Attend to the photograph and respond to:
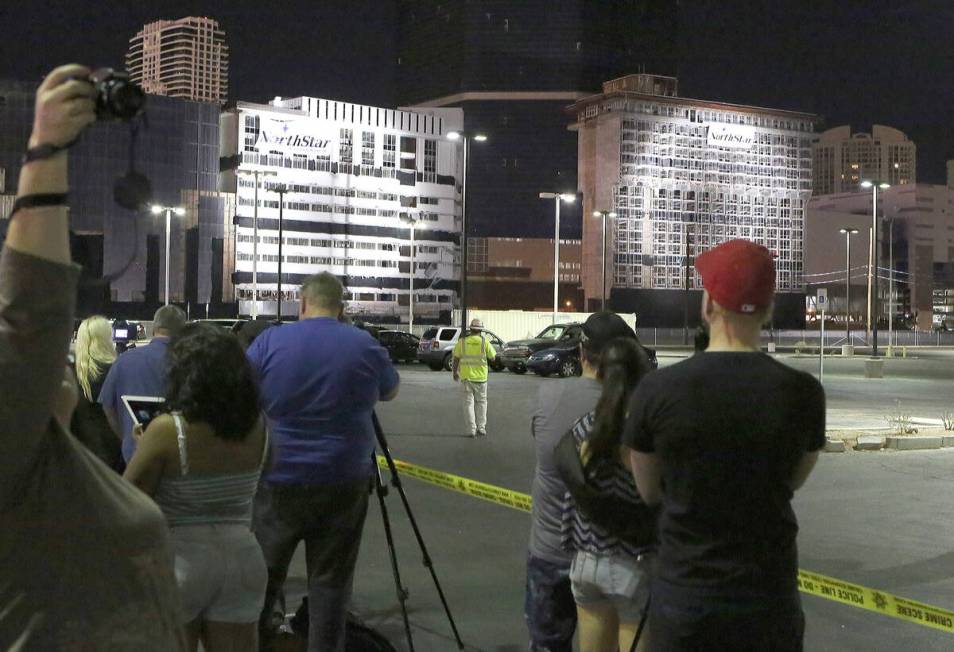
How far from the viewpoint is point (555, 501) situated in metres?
4.63

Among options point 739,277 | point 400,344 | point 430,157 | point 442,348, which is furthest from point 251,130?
point 739,277

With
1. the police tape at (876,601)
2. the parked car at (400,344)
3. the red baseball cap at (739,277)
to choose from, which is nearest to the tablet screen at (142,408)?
the red baseball cap at (739,277)

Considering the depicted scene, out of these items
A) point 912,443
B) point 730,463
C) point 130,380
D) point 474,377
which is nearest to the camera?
point 730,463

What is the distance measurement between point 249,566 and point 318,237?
116 meters

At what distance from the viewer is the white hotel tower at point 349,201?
373 ft

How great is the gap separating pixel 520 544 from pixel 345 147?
113759 millimetres

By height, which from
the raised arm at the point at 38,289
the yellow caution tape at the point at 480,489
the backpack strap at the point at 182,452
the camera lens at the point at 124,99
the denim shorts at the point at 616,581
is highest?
the camera lens at the point at 124,99

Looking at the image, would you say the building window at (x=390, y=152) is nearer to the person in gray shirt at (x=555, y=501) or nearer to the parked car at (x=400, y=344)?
the parked car at (x=400, y=344)

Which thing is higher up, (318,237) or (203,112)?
(203,112)

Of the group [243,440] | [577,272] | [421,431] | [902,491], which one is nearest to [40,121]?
[243,440]

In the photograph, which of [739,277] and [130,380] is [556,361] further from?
[739,277]

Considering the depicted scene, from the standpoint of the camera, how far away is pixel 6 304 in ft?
5.93

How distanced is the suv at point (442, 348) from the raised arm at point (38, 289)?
3740 centimetres

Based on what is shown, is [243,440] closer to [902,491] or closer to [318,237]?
[902,491]
